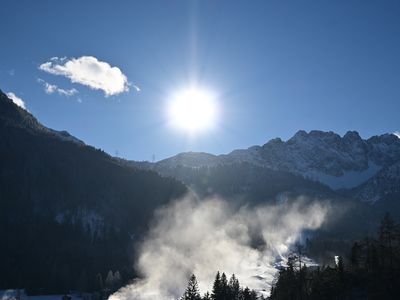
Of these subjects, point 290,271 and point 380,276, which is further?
point 290,271

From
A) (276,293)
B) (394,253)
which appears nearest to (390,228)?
(394,253)

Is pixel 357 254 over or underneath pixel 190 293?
over

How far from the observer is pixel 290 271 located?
134750 mm

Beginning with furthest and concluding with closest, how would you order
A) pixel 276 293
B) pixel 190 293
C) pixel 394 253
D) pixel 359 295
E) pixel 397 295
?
pixel 276 293, pixel 190 293, pixel 394 253, pixel 359 295, pixel 397 295

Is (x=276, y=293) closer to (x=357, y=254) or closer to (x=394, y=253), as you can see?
(x=357, y=254)

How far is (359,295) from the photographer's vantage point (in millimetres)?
120688

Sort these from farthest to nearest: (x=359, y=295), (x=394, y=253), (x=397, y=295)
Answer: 1. (x=394, y=253)
2. (x=359, y=295)
3. (x=397, y=295)

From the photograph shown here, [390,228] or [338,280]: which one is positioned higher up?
[390,228]

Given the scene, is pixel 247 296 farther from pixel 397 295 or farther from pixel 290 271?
pixel 397 295

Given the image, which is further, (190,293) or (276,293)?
(276,293)

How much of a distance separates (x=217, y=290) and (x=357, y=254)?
123ft

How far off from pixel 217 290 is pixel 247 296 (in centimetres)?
964

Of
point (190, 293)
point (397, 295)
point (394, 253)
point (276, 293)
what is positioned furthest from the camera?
point (276, 293)

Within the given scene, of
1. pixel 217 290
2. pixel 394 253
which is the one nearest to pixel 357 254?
pixel 394 253
